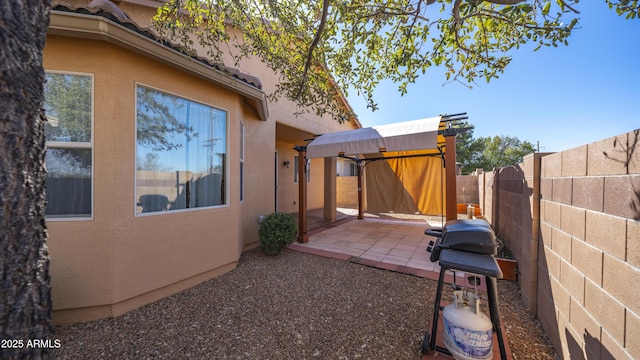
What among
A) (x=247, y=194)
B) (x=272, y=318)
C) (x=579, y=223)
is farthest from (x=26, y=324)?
(x=247, y=194)

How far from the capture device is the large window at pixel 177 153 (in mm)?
3252

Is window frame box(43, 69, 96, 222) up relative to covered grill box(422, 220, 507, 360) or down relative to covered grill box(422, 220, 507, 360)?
up

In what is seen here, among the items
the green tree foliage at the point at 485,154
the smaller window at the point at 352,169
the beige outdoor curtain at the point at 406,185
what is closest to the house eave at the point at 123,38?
the beige outdoor curtain at the point at 406,185

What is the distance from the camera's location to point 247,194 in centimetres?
568

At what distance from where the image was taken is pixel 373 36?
355cm

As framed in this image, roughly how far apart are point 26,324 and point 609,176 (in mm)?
3442

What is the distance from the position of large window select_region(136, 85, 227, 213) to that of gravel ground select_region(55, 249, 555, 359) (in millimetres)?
1481

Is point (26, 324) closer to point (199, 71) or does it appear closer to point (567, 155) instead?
point (199, 71)

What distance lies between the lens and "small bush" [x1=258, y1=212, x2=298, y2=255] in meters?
4.92

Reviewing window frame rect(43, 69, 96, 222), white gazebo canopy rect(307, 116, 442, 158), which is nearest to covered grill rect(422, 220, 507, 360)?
white gazebo canopy rect(307, 116, 442, 158)

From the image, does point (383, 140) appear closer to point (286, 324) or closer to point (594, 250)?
point (594, 250)

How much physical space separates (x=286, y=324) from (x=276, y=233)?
2.33 m

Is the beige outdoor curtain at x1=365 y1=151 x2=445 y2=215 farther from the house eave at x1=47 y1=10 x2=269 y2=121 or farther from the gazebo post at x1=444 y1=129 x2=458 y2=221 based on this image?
the house eave at x1=47 y1=10 x2=269 y2=121

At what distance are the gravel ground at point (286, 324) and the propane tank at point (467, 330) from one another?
459mm
